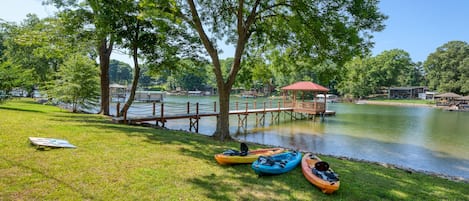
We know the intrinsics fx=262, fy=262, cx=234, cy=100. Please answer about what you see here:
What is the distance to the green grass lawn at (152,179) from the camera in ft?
12.0

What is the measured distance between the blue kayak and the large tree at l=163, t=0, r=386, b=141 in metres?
3.73

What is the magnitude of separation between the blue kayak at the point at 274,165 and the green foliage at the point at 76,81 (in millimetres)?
13166

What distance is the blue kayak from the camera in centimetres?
487

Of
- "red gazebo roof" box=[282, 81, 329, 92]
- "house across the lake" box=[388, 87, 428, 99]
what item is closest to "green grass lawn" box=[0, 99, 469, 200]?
"red gazebo roof" box=[282, 81, 329, 92]

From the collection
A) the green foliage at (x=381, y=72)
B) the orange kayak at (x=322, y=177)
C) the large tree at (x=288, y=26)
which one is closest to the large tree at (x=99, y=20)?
the large tree at (x=288, y=26)

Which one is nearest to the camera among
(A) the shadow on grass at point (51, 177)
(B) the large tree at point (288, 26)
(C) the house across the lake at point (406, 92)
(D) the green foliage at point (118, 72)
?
(A) the shadow on grass at point (51, 177)

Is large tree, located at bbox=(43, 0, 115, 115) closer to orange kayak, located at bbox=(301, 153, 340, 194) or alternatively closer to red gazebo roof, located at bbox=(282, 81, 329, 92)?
orange kayak, located at bbox=(301, 153, 340, 194)

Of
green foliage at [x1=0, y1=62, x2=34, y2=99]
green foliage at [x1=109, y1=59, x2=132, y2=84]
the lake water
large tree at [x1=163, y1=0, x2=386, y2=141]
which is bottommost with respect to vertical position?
the lake water

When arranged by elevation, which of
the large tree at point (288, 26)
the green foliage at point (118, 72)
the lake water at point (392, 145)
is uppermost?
the green foliage at point (118, 72)

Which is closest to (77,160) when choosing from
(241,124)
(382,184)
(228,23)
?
(382,184)

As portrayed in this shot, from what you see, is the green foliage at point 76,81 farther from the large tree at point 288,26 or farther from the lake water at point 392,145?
the large tree at point 288,26

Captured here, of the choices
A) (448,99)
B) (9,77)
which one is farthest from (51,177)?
(448,99)

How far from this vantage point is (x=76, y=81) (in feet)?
48.4

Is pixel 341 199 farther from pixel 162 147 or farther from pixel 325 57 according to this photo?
pixel 325 57
